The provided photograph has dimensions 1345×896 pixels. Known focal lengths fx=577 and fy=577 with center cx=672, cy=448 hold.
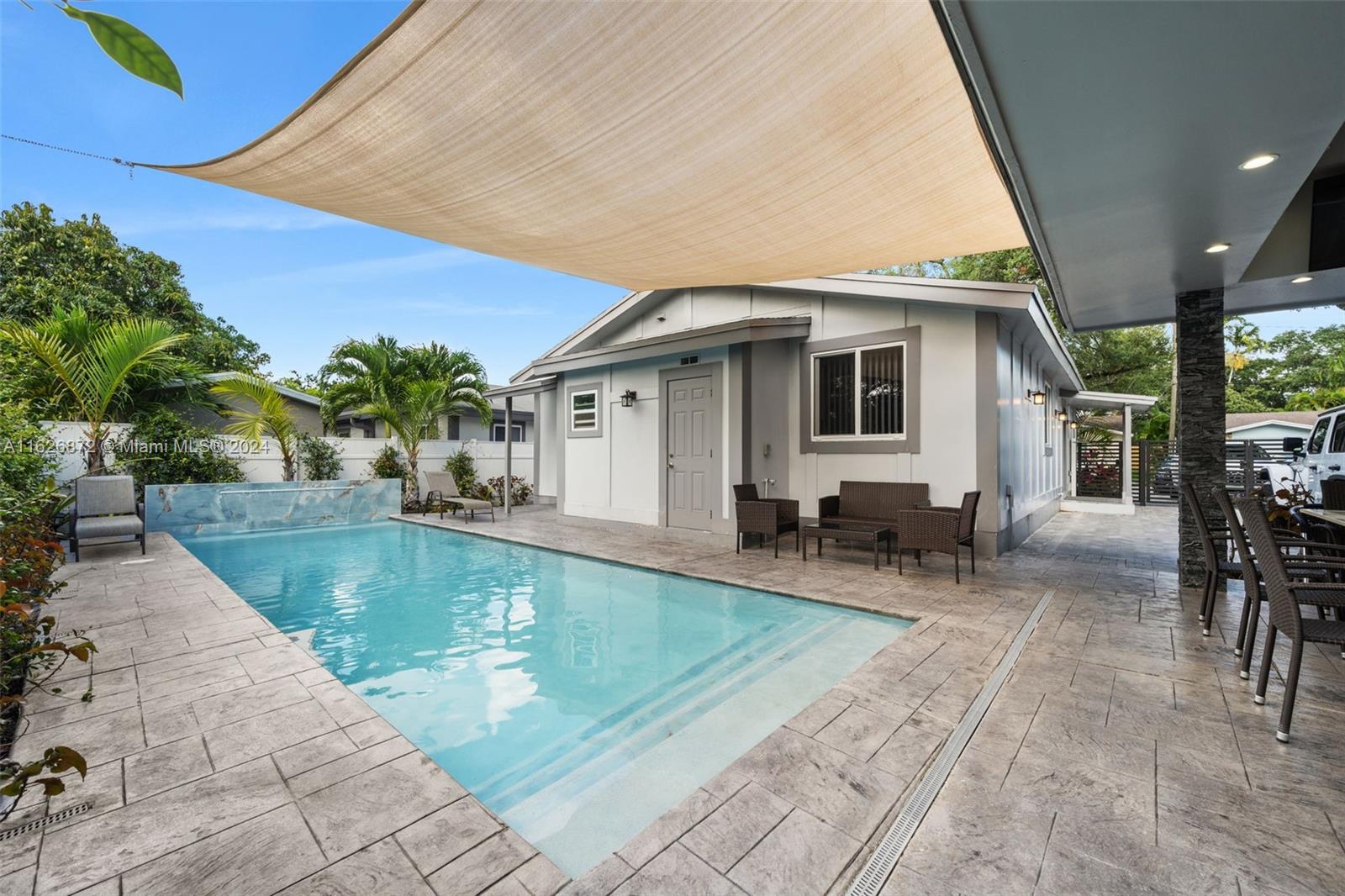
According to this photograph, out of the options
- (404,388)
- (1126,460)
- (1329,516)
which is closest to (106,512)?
(404,388)

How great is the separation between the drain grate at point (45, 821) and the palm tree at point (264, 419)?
10421 mm

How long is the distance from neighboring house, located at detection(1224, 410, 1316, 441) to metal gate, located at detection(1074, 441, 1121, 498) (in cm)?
897

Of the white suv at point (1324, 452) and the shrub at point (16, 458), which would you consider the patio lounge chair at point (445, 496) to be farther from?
the white suv at point (1324, 452)

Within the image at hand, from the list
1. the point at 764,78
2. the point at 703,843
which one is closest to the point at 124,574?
the point at 703,843

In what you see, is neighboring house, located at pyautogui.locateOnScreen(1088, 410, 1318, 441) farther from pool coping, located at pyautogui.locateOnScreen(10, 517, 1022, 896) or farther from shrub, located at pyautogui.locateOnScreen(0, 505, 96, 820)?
shrub, located at pyautogui.locateOnScreen(0, 505, 96, 820)

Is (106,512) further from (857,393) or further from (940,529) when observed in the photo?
(940,529)

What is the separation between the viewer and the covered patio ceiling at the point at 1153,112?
211 centimetres

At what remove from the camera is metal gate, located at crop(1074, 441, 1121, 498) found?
16.0 metres

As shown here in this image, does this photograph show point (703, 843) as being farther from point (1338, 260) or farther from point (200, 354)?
point (200, 354)

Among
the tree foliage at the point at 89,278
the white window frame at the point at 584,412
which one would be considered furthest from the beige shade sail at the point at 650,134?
the tree foliage at the point at 89,278

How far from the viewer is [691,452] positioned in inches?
352

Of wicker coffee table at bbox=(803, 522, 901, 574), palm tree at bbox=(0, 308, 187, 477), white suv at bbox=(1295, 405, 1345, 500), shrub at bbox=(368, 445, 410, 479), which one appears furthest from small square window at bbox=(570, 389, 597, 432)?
white suv at bbox=(1295, 405, 1345, 500)

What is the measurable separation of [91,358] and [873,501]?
1123cm

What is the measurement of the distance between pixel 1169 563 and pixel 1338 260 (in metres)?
3.61
